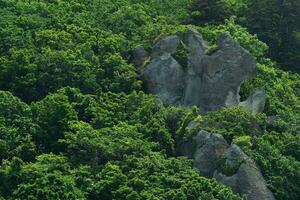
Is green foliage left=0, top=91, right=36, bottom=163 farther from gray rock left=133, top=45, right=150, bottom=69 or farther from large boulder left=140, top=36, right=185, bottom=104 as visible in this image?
gray rock left=133, top=45, right=150, bottom=69

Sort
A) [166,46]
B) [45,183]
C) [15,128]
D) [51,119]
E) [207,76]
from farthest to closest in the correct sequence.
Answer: [166,46]
[207,76]
[51,119]
[15,128]
[45,183]

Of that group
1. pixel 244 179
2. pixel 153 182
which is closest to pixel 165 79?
pixel 244 179

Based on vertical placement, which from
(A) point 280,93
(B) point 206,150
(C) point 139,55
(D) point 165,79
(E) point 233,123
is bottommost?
(B) point 206,150

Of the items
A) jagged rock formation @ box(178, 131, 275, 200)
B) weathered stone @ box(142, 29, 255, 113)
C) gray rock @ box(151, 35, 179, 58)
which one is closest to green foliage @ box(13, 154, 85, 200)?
jagged rock formation @ box(178, 131, 275, 200)

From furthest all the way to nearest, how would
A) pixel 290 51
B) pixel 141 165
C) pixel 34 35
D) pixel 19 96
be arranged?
pixel 290 51, pixel 34 35, pixel 19 96, pixel 141 165

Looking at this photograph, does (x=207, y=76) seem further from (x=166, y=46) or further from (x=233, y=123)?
(x=233, y=123)

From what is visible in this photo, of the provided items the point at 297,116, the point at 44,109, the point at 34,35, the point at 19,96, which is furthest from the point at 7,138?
the point at 297,116

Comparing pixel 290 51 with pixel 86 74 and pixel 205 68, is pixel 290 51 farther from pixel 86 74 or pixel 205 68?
pixel 86 74
